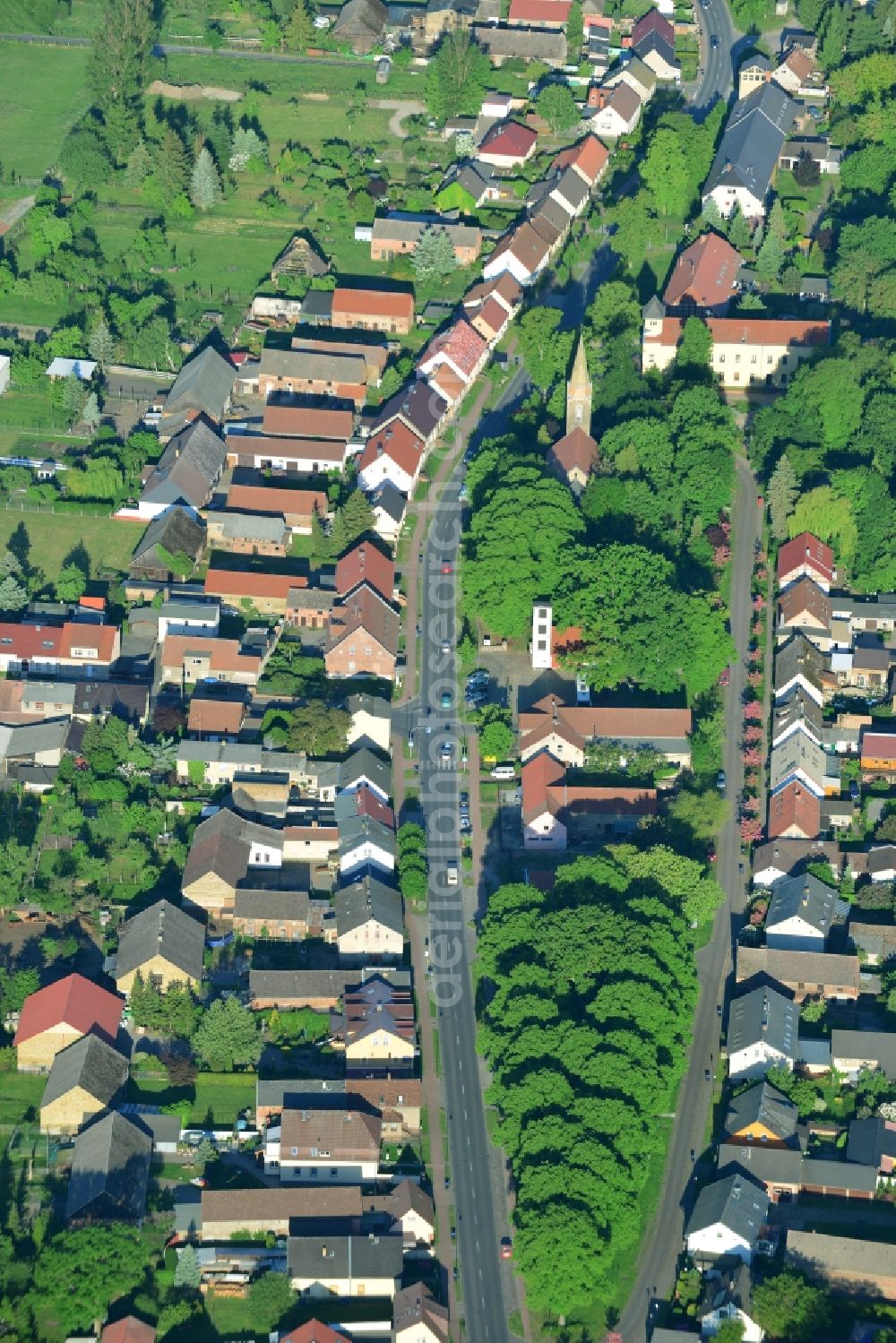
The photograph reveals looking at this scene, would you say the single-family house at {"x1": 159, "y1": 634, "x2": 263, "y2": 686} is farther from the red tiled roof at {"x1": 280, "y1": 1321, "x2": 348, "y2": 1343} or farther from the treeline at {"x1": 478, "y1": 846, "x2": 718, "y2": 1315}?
the red tiled roof at {"x1": 280, "y1": 1321, "x2": 348, "y2": 1343}

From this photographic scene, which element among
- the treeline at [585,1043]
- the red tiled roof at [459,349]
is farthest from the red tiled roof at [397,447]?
the treeline at [585,1043]

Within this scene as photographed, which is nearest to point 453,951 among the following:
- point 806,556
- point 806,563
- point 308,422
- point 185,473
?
point 806,563

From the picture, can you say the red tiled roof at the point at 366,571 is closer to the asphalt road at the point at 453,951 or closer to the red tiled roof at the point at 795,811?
the asphalt road at the point at 453,951

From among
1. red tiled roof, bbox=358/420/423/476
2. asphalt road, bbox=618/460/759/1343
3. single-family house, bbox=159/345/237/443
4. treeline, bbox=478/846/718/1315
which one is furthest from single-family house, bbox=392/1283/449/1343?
single-family house, bbox=159/345/237/443

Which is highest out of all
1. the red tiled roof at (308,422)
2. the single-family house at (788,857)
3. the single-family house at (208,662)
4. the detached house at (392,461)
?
the red tiled roof at (308,422)

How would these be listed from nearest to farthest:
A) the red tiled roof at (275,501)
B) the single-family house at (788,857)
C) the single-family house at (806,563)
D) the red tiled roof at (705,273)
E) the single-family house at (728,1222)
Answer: the single-family house at (728,1222) < the single-family house at (788,857) < the single-family house at (806,563) < the red tiled roof at (275,501) < the red tiled roof at (705,273)

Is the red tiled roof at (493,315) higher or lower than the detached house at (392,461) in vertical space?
higher

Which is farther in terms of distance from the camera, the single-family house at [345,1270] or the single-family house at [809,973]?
the single-family house at [809,973]
